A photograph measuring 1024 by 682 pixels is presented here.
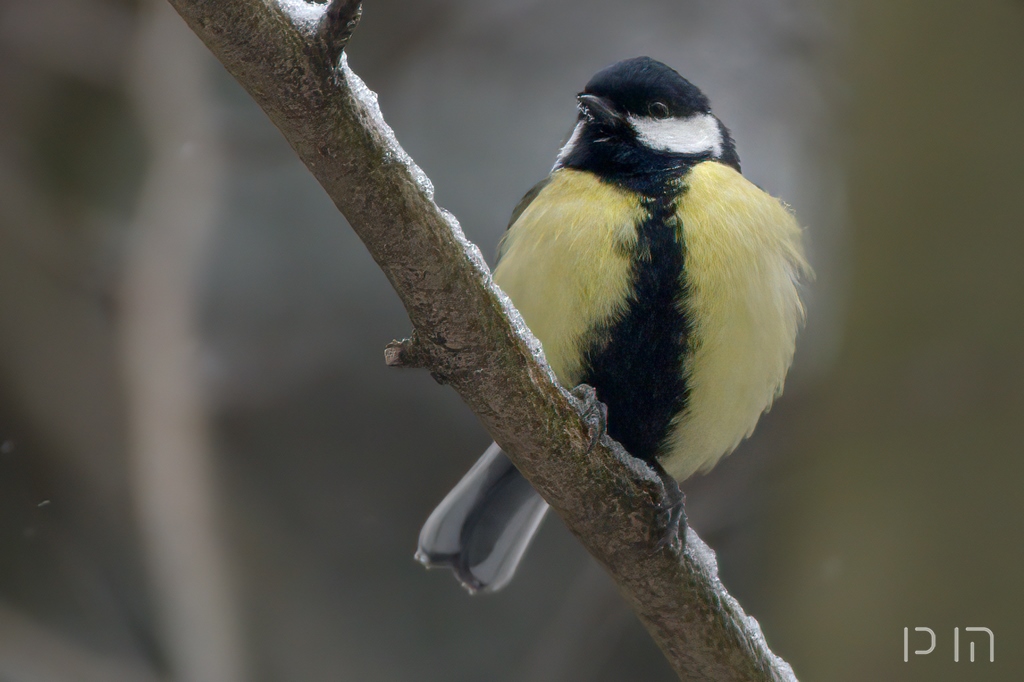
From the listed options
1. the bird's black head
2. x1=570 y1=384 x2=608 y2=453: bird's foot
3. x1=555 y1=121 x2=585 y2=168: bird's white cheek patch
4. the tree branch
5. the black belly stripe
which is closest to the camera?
the tree branch

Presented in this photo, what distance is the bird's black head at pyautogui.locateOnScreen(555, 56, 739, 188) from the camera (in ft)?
4.58

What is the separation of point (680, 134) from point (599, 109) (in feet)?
0.54


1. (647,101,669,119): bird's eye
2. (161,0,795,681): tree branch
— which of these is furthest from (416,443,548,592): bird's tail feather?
(647,101,669,119): bird's eye

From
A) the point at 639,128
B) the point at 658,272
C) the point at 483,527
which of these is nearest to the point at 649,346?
the point at 658,272

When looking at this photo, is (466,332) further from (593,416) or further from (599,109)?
(599,109)

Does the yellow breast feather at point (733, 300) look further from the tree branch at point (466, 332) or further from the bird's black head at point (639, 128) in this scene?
the tree branch at point (466, 332)

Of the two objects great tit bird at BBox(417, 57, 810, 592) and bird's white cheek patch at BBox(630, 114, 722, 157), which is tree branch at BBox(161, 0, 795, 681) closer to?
great tit bird at BBox(417, 57, 810, 592)

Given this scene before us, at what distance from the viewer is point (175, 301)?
233 cm

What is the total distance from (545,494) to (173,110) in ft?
6.34

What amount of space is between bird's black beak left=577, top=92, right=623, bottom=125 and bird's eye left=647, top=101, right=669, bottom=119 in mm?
58

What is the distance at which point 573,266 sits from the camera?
1.29 metres

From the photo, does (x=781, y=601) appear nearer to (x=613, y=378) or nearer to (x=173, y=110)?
(x=613, y=378)

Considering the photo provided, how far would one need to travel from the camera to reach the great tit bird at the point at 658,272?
1288 mm

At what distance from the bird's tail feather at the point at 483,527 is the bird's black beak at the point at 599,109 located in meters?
0.63
